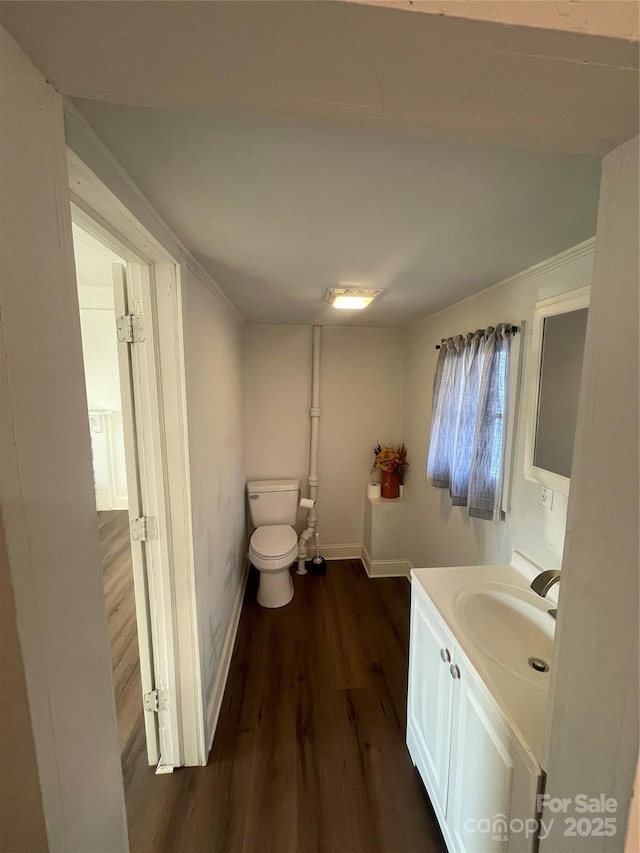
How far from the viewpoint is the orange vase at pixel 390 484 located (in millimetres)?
2812

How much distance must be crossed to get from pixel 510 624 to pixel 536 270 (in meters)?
1.44

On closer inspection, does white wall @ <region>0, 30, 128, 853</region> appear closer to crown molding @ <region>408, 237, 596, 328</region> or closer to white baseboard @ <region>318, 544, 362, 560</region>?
crown molding @ <region>408, 237, 596, 328</region>

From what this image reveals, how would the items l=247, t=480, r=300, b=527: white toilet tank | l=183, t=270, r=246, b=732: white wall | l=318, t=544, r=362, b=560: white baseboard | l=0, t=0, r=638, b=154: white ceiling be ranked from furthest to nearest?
l=318, t=544, r=362, b=560: white baseboard, l=247, t=480, r=300, b=527: white toilet tank, l=183, t=270, r=246, b=732: white wall, l=0, t=0, r=638, b=154: white ceiling

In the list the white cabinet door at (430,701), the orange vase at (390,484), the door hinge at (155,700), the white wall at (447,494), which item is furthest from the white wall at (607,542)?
the orange vase at (390,484)

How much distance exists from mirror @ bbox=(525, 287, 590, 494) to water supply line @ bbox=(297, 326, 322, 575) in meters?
1.67

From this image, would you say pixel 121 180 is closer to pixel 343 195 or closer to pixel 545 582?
pixel 343 195

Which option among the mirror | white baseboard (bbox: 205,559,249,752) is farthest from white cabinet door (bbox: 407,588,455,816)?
white baseboard (bbox: 205,559,249,752)

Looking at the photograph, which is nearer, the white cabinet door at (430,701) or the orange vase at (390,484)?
the white cabinet door at (430,701)

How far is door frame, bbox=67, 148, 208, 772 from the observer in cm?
113

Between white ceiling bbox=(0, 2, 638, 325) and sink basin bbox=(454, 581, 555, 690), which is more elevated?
white ceiling bbox=(0, 2, 638, 325)

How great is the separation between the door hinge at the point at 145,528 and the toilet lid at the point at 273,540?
1.17 metres

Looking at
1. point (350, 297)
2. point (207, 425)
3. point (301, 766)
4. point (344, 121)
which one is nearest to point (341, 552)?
point (301, 766)

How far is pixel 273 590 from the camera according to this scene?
2398 mm

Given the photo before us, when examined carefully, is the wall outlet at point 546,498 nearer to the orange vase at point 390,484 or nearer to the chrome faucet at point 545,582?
the chrome faucet at point 545,582
